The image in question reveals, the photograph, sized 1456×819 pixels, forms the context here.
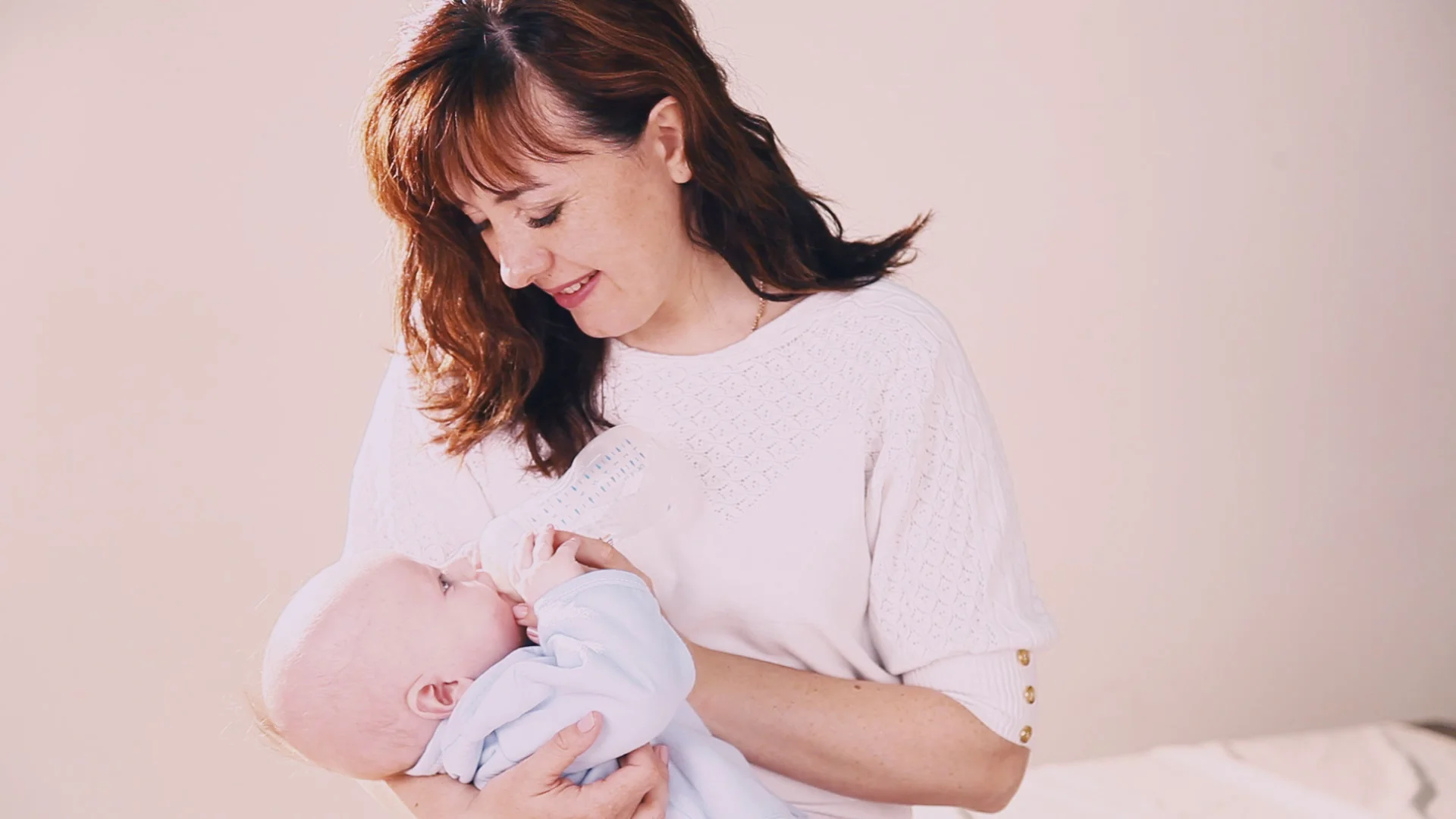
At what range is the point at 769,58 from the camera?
3000mm

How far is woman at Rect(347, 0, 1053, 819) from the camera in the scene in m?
1.47

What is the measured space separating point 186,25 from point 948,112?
1.70 m

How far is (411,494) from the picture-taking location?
167cm

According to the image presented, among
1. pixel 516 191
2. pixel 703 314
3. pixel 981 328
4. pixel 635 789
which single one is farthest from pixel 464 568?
pixel 981 328

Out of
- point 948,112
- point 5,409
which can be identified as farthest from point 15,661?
point 948,112

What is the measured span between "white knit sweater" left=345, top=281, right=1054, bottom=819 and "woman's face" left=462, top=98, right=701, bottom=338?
164mm

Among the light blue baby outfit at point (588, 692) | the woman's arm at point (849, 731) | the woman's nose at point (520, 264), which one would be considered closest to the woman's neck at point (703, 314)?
the woman's nose at point (520, 264)

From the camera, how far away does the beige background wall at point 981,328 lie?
2.64 metres

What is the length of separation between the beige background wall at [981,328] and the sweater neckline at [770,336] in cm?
108

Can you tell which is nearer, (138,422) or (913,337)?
(913,337)

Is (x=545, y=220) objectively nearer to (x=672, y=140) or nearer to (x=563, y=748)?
(x=672, y=140)

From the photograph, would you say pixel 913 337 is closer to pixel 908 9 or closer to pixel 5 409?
pixel 908 9

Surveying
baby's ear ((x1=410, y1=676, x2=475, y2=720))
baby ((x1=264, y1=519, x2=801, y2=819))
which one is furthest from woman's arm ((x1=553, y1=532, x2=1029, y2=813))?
baby's ear ((x1=410, y1=676, x2=475, y2=720))

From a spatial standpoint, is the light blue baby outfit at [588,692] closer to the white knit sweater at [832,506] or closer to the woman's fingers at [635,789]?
the woman's fingers at [635,789]
